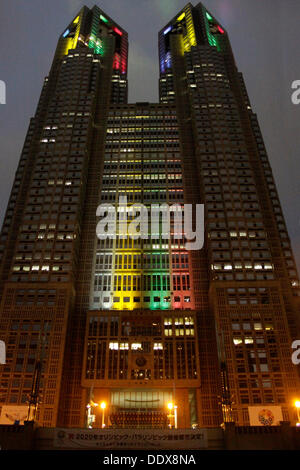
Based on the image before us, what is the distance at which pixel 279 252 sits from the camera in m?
109

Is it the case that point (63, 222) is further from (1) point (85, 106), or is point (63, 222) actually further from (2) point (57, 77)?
(2) point (57, 77)

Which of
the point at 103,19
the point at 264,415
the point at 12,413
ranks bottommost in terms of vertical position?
the point at 264,415

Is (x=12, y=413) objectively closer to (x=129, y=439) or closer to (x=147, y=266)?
(x=129, y=439)

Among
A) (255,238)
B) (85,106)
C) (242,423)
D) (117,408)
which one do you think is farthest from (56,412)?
(85,106)

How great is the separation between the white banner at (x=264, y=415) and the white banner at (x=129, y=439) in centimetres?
4160

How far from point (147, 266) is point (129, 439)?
69.4 meters

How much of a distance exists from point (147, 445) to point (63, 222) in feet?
250

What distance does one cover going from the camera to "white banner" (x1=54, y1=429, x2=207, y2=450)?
138ft

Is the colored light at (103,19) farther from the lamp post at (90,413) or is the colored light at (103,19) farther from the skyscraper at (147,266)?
the lamp post at (90,413)

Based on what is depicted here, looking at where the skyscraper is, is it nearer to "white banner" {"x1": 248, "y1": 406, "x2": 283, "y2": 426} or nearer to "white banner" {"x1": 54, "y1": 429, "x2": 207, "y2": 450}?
"white banner" {"x1": 248, "y1": 406, "x2": 283, "y2": 426}

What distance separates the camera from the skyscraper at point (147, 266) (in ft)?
282

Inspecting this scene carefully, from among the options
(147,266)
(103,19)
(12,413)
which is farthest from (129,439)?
(103,19)

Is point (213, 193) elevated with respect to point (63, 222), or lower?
elevated

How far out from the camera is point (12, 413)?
79.0m
